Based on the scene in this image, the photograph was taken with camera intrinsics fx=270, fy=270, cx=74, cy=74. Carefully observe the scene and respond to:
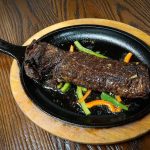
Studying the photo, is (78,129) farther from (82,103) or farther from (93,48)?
(93,48)

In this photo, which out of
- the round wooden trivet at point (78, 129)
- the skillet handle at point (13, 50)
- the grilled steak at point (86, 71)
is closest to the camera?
the round wooden trivet at point (78, 129)

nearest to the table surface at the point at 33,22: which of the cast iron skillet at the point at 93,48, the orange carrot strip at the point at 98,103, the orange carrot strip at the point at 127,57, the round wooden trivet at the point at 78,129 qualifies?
the round wooden trivet at the point at 78,129

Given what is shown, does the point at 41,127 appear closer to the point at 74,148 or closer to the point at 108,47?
the point at 74,148

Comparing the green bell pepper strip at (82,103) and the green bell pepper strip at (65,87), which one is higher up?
the green bell pepper strip at (82,103)

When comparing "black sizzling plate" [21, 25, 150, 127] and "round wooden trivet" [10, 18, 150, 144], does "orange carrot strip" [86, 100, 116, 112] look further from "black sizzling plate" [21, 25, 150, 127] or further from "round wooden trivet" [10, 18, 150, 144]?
"round wooden trivet" [10, 18, 150, 144]

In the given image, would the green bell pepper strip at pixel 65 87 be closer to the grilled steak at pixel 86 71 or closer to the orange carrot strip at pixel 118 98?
the grilled steak at pixel 86 71

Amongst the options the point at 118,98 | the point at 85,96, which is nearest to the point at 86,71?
the point at 85,96
